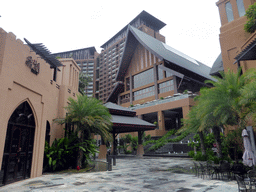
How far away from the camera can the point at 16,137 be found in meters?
9.80

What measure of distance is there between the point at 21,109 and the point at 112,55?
292ft

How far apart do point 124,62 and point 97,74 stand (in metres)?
55.2

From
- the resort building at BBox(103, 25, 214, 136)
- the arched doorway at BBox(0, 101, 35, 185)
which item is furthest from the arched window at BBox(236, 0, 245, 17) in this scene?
the arched doorway at BBox(0, 101, 35, 185)

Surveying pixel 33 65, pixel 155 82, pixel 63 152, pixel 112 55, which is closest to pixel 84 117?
pixel 63 152

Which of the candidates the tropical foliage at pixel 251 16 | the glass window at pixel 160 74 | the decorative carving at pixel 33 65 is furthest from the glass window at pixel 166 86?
the decorative carving at pixel 33 65

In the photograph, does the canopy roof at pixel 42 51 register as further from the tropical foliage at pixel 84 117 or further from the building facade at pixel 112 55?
the building facade at pixel 112 55

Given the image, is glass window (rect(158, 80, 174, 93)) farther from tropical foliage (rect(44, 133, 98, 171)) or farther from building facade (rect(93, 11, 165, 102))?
building facade (rect(93, 11, 165, 102))

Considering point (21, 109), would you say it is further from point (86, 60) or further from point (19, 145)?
point (86, 60)

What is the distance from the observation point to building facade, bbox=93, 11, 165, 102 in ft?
287

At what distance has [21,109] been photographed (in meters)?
10.3

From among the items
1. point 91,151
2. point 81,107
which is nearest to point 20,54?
point 81,107

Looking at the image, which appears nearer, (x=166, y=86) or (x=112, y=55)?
(x=166, y=86)

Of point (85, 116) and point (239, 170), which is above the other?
point (85, 116)

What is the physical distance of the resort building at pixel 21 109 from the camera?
8.73m
